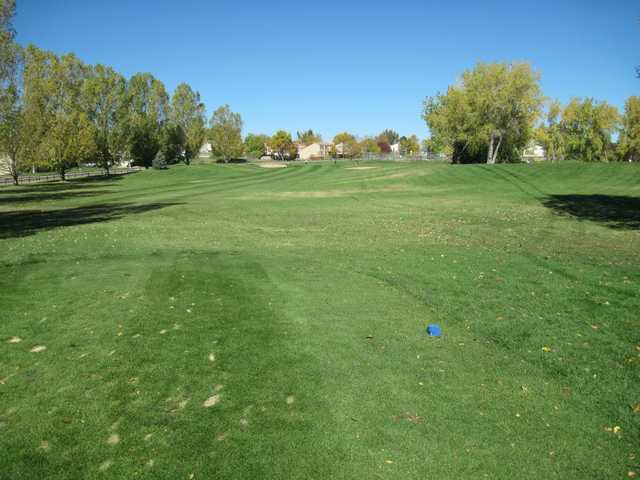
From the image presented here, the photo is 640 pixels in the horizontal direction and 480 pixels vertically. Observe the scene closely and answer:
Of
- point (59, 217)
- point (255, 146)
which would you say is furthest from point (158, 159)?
point (255, 146)

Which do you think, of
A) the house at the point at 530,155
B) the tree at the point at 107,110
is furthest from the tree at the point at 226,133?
the house at the point at 530,155

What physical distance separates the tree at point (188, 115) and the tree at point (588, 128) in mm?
76877

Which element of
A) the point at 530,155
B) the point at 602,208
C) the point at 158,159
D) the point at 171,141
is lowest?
the point at 602,208

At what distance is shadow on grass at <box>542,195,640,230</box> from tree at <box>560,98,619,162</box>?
7741 centimetres

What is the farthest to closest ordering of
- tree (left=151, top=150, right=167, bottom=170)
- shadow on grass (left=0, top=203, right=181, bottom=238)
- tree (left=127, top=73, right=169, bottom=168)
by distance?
1. tree (left=151, top=150, right=167, bottom=170)
2. tree (left=127, top=73, right=169, bottom=168)
3. shadow on grass (left=0, top=203, right=181, bottom=238)

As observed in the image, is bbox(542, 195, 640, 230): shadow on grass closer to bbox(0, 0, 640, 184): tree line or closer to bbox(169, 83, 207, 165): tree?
bbox(0, 0, 640, 184): tree line

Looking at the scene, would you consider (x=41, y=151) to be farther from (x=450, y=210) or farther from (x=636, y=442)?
(x=636, y=442)

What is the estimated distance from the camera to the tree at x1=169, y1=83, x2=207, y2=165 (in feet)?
307

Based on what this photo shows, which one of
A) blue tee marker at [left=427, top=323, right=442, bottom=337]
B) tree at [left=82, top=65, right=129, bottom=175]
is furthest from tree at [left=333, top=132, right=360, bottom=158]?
blue tee marker at [left=427, top=323, right=442, bottom=337]

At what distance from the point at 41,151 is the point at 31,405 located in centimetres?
4835

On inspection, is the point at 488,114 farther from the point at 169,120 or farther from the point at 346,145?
the point at 346,145

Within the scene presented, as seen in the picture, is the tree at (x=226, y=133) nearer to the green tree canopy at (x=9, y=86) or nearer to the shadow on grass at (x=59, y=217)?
the green tree canopy at (x=9, y=86)

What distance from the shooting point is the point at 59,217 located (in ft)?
79.2

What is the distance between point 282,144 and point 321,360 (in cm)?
17074
